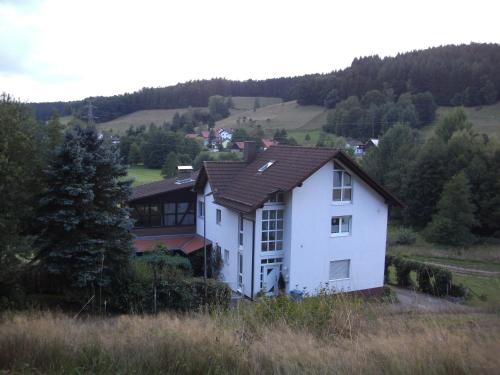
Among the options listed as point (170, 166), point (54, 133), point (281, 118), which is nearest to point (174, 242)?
point (54, 133)

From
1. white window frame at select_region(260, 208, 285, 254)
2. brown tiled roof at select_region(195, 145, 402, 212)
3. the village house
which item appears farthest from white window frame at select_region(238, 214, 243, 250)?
white window frame at select_region(260, 208, 285, 254)

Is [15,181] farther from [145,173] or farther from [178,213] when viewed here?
[145,173]

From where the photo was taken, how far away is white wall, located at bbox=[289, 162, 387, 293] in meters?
21.4

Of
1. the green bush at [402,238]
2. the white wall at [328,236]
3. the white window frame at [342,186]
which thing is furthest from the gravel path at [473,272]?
the white window frame at [342,186]

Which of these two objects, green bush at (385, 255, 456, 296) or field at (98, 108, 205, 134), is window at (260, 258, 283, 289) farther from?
field at (98, 108, 205, 134)

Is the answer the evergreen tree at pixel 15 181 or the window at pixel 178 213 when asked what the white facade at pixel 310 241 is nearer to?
the window at pixel 178 213

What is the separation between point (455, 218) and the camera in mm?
47594

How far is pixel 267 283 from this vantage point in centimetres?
2175

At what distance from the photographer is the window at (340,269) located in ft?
73.8

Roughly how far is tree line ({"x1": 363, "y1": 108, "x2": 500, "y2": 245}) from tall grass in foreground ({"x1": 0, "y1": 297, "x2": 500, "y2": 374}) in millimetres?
44280

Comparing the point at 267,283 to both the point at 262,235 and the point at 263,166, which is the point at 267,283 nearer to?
the point at 262,235

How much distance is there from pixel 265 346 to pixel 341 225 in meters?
17.6

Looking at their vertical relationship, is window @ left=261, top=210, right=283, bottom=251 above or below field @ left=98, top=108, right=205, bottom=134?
below

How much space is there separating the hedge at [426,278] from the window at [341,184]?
196 inches
